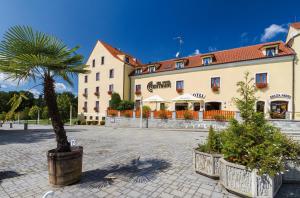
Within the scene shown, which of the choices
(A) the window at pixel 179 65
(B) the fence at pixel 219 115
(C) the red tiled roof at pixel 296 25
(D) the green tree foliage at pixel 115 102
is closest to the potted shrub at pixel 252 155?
(B) the fence at pixel 219 115

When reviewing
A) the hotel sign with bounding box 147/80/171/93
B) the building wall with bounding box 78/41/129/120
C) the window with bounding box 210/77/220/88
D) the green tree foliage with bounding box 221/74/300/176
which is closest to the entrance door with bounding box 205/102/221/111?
the window with bounding box 210/77/220/88

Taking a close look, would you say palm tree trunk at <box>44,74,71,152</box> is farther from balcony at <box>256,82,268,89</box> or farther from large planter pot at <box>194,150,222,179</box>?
balcony at <box>256,82,268,89</box>

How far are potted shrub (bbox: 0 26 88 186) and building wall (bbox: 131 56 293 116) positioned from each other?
15519 millimetres

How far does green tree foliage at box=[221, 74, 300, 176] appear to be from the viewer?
337cm

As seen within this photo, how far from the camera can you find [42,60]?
3447 mm

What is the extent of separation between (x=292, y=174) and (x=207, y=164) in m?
2.15

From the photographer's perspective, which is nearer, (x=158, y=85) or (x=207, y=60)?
(x=207, y=60)

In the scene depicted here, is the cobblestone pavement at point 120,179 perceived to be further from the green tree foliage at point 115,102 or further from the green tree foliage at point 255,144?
the green tree foliage at point 115,102

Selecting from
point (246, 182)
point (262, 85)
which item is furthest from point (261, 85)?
point (246, 182)

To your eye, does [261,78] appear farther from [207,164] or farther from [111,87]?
[111,87]

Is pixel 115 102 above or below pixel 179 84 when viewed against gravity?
below

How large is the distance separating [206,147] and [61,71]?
4.48 meters

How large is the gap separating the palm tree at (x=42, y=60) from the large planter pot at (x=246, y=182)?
3.96 m

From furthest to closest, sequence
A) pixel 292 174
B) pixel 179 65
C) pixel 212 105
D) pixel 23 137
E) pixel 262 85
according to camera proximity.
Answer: pixel 179 65 < pixel 212 105 < pixel 262 85 < pixel 23 137 < pixel 292 174
